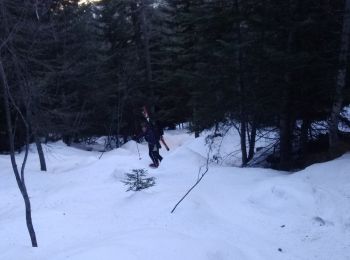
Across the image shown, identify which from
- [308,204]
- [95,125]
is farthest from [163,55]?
[308,204]

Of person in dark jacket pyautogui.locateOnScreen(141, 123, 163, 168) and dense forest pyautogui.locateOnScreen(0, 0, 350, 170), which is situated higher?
dense forest pyautogui.locateOnScreen(0, 0, 350, 170)

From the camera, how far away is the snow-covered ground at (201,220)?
545 centimetres

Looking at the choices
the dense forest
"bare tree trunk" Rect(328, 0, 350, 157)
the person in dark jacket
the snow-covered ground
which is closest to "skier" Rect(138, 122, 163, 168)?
the person in dark jacket

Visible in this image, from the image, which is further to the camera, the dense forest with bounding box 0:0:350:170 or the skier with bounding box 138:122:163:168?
the skier with bounding box 138:122:163:168

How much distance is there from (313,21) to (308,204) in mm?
4284

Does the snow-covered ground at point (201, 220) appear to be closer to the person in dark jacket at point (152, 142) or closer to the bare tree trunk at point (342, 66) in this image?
the bare tree trunk at point (342, 66)

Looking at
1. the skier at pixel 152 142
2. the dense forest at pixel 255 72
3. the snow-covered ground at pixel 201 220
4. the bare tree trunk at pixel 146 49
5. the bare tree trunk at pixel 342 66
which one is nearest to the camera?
the snow-covered ground at pixel 201 220

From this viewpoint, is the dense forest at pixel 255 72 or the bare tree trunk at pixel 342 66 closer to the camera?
the dense forest at pixel 255 72

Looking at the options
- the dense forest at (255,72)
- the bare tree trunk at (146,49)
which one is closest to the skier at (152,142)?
the dense forest at (255,72)

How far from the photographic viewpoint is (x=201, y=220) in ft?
22.5

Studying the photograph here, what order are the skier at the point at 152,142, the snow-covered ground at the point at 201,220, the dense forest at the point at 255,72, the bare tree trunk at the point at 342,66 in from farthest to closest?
the skier at the point at 152,142
the bare tree trunk at the point at 342,66
the dense forest at the point at 255,72
the snow-covered ground at the point at 201,220

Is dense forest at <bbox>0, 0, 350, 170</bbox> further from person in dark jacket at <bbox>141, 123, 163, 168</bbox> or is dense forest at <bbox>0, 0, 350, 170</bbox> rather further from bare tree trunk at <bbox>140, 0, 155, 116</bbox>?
bare tree trunk at <bbox>140, 0, 155, 116</bbox>

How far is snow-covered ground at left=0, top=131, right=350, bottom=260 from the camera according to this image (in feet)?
17.9

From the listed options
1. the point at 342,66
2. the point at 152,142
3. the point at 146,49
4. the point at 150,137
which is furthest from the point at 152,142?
the point at 146,49
